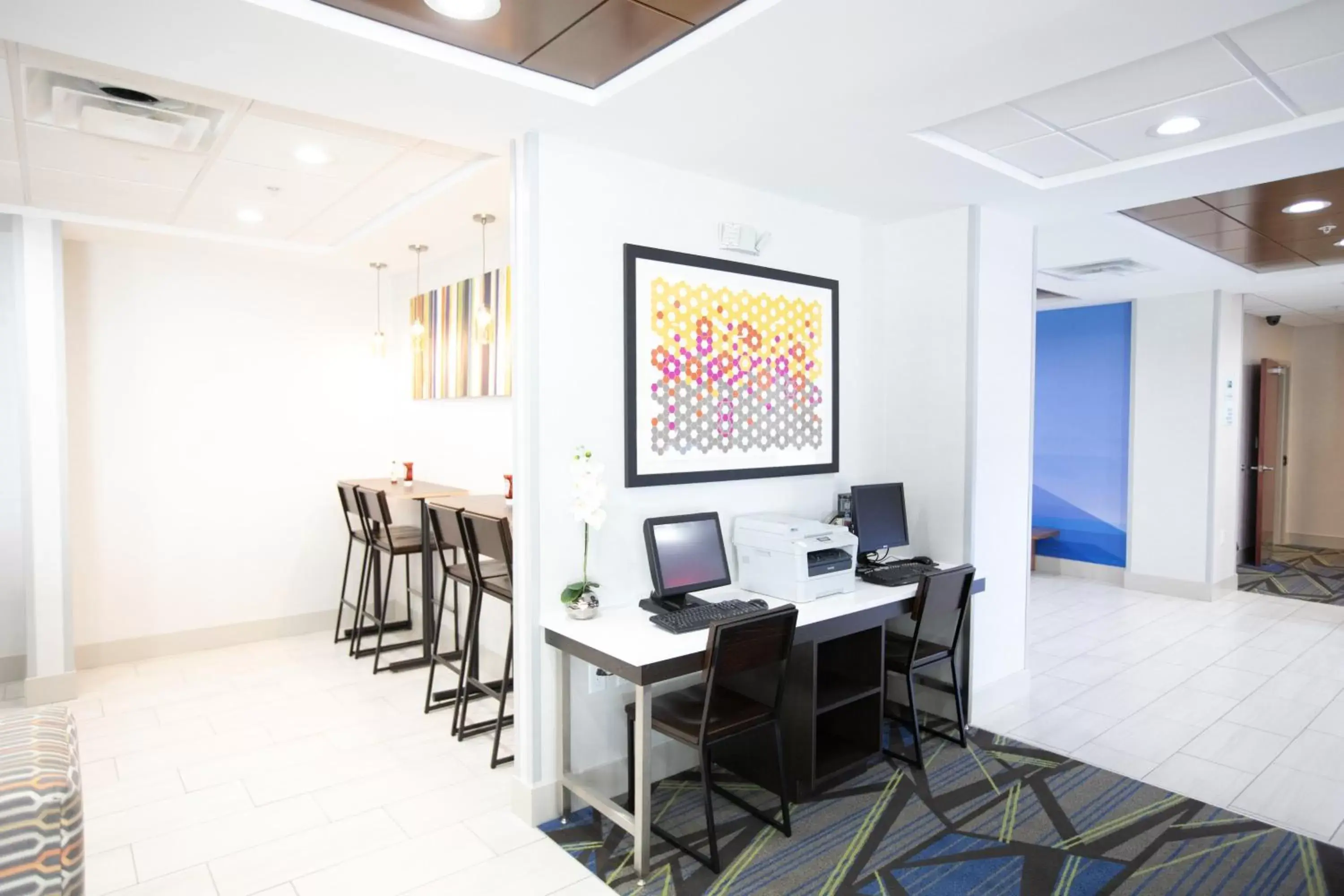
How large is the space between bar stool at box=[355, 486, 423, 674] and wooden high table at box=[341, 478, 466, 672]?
1.9 inches

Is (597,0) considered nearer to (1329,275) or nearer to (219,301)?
(219,301)

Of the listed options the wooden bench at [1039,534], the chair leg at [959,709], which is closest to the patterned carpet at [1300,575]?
the wooden bench at [1039,534]

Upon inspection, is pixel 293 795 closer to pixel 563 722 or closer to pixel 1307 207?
pixel 563 722

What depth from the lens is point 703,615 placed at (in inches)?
114

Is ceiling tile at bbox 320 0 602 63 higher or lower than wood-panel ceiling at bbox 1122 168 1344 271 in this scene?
lower

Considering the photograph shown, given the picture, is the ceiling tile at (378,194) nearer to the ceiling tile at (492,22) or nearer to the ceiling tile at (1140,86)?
the ceiling tile at (492,22)

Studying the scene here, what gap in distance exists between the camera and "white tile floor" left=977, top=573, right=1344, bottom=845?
129 inches

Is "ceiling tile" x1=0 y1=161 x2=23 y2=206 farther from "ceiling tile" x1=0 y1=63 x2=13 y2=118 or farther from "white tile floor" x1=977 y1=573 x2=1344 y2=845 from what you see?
"white tile floor" x1=977 y1=573 x2=1344 y2=845

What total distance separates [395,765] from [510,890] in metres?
1.15

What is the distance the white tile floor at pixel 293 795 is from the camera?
2600mm

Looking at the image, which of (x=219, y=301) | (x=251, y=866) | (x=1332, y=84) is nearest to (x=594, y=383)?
(x=251, y=866)

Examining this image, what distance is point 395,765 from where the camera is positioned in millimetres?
3424

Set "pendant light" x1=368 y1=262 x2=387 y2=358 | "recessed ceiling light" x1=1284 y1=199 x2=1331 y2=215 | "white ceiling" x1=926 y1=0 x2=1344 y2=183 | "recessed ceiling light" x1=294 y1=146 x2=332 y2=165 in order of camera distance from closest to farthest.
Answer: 1. "white ceiling" x1=926 y1=0 x2=1344 y2=183
2. "recessed ceiling light" x1=294 y1=146 x2=332 y2=165
3. "recessed ceiling light" x1=1284 y1=199 x2=1331 y2=215
4. "pendant light" x1=368 y1=262 x2=387 y2=358

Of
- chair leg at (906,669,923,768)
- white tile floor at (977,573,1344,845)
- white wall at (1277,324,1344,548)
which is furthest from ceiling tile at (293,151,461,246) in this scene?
white wall at (1277,324,1344,548)
